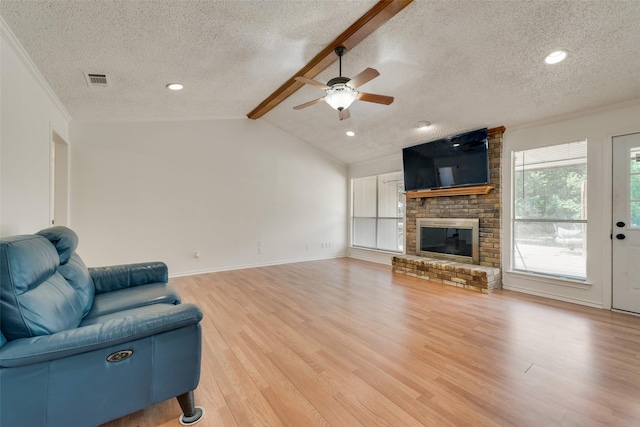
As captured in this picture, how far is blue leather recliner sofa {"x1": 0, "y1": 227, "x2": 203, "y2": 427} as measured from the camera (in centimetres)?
117

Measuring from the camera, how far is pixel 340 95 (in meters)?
2.72

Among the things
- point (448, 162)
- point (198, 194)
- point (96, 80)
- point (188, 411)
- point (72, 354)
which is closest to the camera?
point (72, 354)

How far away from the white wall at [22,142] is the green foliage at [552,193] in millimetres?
5750

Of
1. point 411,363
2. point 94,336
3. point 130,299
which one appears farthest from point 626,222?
point 130,299

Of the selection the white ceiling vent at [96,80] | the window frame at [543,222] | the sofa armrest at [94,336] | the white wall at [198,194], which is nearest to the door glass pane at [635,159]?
the window frame at [543,222]

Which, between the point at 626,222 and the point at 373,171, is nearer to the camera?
the point at 626,222

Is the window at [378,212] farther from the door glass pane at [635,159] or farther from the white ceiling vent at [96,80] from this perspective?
the white ceiling vent at [96,80]

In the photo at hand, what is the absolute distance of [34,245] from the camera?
1.60 metres

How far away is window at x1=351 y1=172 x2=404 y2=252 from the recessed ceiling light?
3305 millimetres

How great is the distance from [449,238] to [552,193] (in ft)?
5.33

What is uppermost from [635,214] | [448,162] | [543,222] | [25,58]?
[25,58]

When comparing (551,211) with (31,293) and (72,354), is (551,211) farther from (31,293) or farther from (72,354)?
(31,293)

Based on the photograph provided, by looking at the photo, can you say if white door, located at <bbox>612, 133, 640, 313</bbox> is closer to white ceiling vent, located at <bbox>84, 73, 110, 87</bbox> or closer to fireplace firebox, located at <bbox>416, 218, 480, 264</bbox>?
fireplace firebox, located at <bbox>416, 218, 480, 264</bbox>

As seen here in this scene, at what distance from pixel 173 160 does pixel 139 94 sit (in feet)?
4.58
